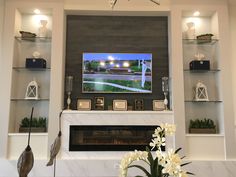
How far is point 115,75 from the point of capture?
4.65m

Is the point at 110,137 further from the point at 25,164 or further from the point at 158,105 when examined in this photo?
the point at 25,164

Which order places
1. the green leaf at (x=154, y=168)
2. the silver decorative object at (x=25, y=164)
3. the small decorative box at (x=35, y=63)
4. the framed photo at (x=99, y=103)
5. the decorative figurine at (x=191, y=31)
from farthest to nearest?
the decorative figurine at (x=191, y=31) → the framed photo at (x=99, y=103) → the small decorative box at (x=35, y=63) → the green leaf at (x=154, y=168) → the silver decorative object at (x=25, y=164)

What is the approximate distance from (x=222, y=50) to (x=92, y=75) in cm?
252

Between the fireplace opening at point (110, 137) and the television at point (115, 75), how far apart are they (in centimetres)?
74

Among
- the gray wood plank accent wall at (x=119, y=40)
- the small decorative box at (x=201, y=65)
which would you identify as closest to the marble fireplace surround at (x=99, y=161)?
the gray wood plank accent wall at (x=119, y=40)

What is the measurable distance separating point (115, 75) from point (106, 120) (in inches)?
36.4

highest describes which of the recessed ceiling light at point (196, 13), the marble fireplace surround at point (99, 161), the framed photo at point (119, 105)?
the recessed ceiling light at point (196, 13)

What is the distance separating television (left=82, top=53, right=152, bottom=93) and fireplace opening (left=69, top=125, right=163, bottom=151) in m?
0.74

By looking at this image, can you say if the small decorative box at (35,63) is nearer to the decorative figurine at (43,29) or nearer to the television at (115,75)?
the decorative figurine at (43,29)

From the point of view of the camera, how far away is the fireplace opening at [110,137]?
4.28m

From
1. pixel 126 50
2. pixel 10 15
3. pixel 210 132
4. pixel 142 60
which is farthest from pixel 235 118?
pixel 10 15

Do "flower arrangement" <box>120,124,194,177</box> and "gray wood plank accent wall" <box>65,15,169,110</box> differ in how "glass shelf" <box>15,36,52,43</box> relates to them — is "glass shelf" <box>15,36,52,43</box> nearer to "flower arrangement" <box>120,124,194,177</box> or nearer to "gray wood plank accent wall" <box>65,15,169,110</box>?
"gray wood plank accent wall" <box>65,15,169,110</box>

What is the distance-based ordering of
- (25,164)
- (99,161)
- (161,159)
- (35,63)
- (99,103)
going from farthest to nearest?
(99,103) < (35,63) < (99,161) < (161,159) < (25,164)

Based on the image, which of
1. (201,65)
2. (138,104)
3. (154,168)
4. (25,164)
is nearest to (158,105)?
(138,104)
